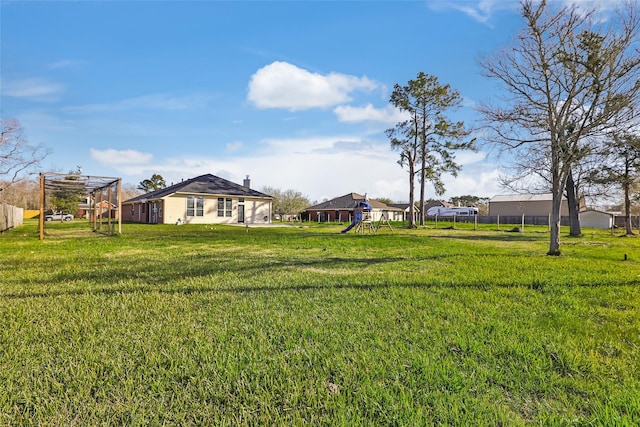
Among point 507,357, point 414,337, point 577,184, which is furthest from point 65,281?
point 577,184

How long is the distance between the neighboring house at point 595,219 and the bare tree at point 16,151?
188 feet

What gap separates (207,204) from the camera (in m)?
29.3

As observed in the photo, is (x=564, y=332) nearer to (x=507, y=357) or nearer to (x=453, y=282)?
(x=507, y=357)

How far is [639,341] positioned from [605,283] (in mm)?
3251

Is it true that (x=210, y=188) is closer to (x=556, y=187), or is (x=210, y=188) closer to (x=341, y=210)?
(x=341, y=210)

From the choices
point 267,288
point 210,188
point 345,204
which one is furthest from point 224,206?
point 267,288

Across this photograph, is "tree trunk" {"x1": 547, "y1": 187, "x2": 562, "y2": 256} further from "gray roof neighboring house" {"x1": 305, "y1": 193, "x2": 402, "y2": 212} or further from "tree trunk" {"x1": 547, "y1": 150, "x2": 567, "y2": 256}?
"gray roof neighboring house" {"x1": 305, "y1": 193, "x2": 402, "y2": 212}

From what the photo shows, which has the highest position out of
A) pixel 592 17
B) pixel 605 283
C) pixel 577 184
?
pixel 592 17

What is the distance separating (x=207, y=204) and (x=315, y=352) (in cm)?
2857

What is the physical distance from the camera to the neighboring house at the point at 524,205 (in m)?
50.0

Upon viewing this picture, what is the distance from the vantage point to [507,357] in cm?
251

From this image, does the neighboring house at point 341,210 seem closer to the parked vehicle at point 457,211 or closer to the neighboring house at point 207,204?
the parked vehicle at point 457,211

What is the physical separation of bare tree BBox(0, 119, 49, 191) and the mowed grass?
23.7 meters

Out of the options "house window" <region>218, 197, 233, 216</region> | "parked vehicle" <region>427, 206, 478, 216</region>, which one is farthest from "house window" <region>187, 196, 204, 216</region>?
"parked vehicle" <region>427, 206, 478, 216</region>
